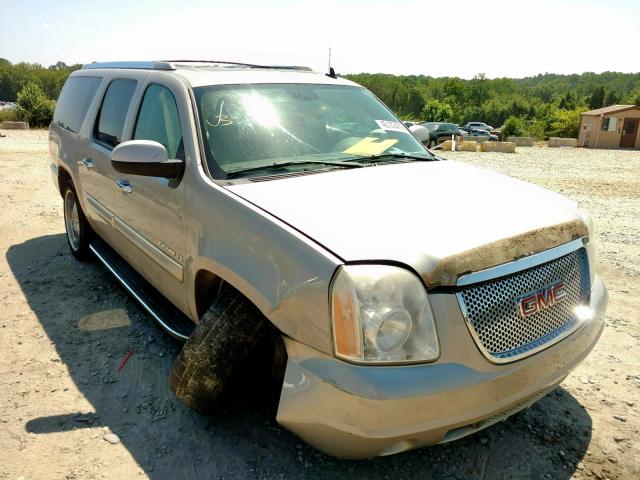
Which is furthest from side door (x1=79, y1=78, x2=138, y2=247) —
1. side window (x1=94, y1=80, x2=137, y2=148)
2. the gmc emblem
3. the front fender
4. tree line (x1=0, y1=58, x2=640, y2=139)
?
tree line (x1=0, y1=58, x2=640, y2=139)

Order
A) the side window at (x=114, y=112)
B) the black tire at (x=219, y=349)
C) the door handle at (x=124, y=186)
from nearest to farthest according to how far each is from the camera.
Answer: the black tire at (x=219, y=349) → the door handle at (x=124, y=186) → the side window at (x=114, y=112)

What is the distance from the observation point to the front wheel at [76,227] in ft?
15.7

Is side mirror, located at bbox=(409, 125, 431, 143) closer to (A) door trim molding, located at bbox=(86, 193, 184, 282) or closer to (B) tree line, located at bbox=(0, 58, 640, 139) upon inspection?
(A) door trim molding, located at bbox=(86, 193, 184, 282)

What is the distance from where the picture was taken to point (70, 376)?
3057 millimetres

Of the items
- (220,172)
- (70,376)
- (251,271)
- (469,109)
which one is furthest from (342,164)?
(469,109)

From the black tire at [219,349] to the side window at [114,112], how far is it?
1871mm

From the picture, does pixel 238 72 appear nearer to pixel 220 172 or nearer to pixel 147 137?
pixel 147 137

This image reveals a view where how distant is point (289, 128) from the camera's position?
9.77 feet

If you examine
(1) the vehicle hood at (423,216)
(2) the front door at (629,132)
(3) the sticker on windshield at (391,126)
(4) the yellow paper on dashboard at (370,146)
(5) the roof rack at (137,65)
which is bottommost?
(2) the front door at (629,132)

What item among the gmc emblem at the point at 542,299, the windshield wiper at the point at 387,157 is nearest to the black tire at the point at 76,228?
the windshield wiper at the point at 387,157

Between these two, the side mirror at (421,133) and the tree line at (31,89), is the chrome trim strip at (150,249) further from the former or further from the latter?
the tree line at (31,89)

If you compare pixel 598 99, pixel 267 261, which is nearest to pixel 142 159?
pixel 267 261

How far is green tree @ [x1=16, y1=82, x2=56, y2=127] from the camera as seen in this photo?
126ft

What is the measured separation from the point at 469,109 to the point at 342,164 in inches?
4397
